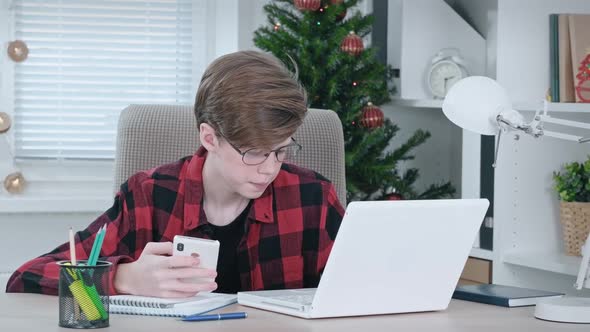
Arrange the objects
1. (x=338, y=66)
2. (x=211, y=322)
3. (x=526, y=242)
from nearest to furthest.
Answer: (x=211, y=322) < (x=526, y=242) < (x=338, y=66)

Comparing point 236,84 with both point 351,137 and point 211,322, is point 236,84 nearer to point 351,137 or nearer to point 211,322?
point 211,322

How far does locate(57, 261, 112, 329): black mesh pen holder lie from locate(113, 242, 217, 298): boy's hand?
16 cm

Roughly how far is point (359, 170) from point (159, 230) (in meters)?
1.21

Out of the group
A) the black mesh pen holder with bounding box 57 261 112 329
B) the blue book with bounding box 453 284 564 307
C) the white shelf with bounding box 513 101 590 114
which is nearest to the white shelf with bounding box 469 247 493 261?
the white shelf with bounding box 513 101 590 114

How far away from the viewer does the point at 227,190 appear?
179 cm

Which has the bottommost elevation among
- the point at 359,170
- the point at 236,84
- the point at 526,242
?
the point at 526,242

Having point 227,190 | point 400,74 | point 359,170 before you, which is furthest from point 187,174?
point 400,74

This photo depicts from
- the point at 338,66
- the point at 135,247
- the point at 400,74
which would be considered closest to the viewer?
the point at 135,247

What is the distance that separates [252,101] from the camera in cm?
159

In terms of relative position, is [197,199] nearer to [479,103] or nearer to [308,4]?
[479,103]

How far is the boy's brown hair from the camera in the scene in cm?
158

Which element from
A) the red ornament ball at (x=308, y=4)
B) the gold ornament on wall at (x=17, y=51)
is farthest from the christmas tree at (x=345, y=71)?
the gold ornament on wall at (x=17, y=51)

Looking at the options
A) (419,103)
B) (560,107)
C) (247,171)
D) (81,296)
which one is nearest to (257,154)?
(247,171)

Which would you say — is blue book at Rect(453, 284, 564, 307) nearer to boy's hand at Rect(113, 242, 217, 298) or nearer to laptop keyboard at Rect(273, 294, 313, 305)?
laptop keyboard at Rect(273, 294, 313, 305)
